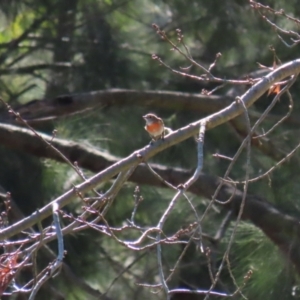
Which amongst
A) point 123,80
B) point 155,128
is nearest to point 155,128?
point 155,128

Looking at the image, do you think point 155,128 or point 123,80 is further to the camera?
point 123,80

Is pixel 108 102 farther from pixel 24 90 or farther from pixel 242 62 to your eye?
pixel 242 62

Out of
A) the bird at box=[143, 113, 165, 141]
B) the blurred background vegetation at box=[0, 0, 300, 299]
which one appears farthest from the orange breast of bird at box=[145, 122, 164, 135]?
the blurred background vegetation at box=[0, 0, 300, 299]

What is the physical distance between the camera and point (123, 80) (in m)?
3.76

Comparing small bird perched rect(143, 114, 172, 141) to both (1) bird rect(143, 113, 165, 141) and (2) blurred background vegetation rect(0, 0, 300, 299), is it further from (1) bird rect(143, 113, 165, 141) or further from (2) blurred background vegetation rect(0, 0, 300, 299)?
(2) blurred background vegetation rect(0, 0, 300, 299)

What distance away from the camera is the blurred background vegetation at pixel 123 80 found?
3.36 meters

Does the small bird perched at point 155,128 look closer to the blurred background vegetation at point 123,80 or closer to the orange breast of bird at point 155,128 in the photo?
the orange breast of bird at point 155,128

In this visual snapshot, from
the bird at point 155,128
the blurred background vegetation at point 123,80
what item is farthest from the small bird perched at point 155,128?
the blurred background vegetation at point 123,80

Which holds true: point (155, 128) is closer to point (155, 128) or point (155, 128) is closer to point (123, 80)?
point (155, 128)

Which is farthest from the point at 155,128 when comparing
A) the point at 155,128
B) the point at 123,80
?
the point at 123,80

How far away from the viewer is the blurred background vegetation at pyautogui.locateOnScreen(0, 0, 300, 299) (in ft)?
11.0

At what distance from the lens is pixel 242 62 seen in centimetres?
389

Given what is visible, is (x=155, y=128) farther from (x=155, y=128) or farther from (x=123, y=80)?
(x=123, y=80)

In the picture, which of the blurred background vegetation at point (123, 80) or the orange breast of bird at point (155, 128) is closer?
the orange breast of bird at point (155, 128)
